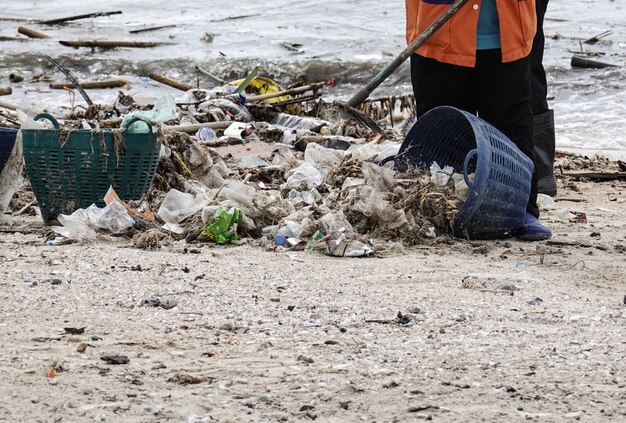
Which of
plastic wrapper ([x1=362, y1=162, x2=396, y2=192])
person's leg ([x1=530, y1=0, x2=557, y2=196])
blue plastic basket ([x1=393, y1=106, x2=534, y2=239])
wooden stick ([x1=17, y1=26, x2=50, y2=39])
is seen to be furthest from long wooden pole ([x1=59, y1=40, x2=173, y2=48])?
plastic wrapper ([x1=362, y1=162, x2=396, y2=192])

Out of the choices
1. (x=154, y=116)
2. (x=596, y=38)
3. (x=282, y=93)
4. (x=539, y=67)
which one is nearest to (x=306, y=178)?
(x=154, y=116)

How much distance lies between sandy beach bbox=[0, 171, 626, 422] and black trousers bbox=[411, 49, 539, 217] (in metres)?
0.77

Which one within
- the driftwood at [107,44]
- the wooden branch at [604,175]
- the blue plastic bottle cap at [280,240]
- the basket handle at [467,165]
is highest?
the basket handle at [467,165]

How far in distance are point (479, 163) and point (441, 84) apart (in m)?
0.62

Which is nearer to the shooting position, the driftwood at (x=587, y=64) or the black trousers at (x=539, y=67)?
the black trousers at (x=539, y=67)

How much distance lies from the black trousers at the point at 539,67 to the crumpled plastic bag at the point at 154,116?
6.96 feet

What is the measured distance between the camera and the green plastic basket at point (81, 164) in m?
5.20

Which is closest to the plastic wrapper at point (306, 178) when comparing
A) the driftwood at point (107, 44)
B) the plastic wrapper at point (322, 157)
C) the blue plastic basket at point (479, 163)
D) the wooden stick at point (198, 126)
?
the plastic wrapper at point (322, 157)

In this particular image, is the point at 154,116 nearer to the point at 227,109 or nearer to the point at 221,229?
the point at 221,229

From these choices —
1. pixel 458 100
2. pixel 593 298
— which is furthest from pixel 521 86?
pixel 593 298

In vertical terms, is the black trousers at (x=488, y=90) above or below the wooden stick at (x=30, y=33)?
above

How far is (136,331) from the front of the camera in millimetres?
3359

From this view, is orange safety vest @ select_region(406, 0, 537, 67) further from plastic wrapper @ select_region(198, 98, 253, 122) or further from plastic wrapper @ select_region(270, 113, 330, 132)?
plastic wrapper @ select_region(198, 98, 253, 122)

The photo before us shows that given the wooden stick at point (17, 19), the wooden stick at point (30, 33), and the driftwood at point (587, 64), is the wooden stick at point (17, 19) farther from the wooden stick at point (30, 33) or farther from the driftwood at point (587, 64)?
the driftwood at point (587, 64)
